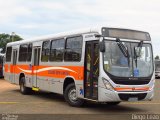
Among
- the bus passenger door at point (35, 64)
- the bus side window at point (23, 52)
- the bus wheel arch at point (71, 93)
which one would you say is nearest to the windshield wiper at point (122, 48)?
the bus wheel arch at point (71, 93)

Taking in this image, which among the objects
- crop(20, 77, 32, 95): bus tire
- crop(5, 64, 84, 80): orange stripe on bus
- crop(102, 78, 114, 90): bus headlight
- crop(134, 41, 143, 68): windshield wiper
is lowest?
crop(20, 77, 32, 95): bus tire

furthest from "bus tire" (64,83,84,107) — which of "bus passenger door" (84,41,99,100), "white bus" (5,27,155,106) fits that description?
"bus passenger door" (84,41,99,100)

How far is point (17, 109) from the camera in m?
13.1

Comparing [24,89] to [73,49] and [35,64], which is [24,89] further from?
[73,49]

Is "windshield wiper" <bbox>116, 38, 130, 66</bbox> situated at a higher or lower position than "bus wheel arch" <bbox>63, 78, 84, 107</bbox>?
higher

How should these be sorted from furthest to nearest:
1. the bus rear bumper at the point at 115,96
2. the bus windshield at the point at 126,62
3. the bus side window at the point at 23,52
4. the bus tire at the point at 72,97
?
the bus side window at the point at 23,52 → the bus tire at the point at 72,97 → the bus windshield at the point at 126,62 → the bus rear bumper at the point at 115,96

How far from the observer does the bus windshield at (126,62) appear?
40.6ft

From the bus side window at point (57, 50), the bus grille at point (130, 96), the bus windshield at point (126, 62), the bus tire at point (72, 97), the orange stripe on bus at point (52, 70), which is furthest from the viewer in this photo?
the bus side window at point (57, 50)

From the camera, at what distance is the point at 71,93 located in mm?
14180

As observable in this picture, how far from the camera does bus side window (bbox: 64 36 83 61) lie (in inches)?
543

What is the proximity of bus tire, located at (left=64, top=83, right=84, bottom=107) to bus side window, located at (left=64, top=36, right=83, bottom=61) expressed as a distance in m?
1.07

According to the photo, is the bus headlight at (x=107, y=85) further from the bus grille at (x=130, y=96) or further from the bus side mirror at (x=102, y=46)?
the bus side mirror at (x=102, y=46)

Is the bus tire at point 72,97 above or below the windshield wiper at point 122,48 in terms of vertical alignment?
below

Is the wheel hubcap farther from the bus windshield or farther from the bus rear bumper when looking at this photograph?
the bus windshield
